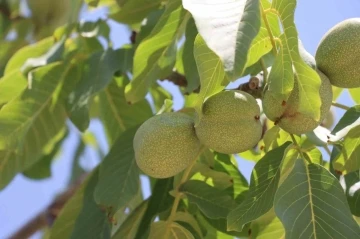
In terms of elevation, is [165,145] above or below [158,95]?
above

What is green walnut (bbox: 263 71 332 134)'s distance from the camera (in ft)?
4.11

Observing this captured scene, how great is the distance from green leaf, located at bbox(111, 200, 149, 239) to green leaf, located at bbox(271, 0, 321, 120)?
21.3 inches

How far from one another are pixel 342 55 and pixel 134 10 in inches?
30.3

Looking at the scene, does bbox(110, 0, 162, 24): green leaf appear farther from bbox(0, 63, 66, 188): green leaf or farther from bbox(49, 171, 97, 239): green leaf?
bbox(49, 171, 97, 239): green leaf

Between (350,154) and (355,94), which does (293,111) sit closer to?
(350,154)

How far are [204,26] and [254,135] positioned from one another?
347 mm

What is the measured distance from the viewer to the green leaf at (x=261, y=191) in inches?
50.8

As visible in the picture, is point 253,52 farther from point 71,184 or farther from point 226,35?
point 71,184

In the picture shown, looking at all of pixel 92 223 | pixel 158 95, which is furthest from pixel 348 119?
pixel 158 95

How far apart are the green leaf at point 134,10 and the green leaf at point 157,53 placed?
30 centimetres

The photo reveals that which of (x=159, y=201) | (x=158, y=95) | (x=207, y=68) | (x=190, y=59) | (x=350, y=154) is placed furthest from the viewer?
(x=158, y=95)

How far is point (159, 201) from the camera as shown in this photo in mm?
1607

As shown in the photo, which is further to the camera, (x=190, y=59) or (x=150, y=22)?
(x=150, y=22)

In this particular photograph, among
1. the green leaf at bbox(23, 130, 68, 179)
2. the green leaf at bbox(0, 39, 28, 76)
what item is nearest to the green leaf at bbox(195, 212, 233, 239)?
the green leaf at bbox(23, 130, 68, 179)
